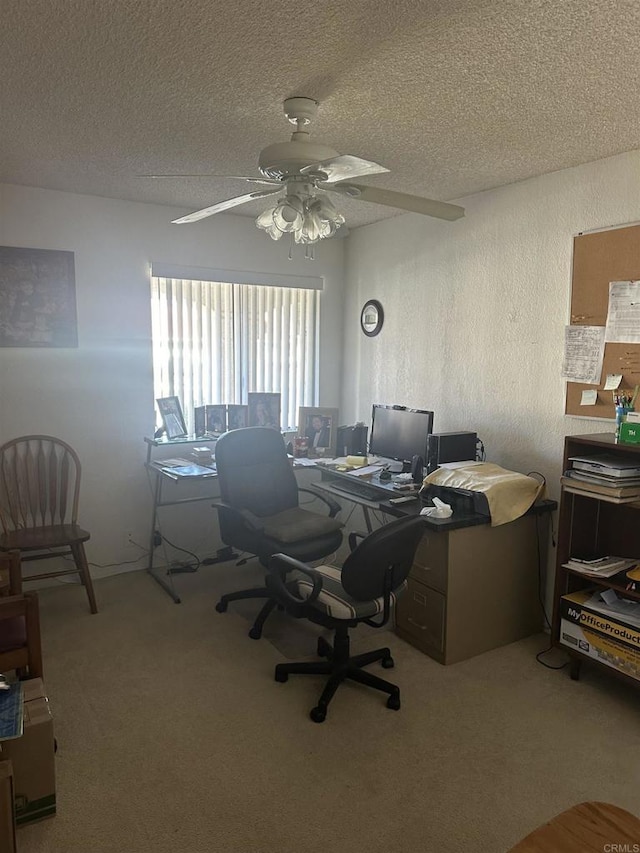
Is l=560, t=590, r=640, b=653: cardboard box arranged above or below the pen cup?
below

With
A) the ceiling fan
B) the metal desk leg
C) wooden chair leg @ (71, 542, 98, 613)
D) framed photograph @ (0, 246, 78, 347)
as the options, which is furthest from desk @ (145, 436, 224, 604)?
the ceiling fan

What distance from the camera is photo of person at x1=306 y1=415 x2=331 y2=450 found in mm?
4234

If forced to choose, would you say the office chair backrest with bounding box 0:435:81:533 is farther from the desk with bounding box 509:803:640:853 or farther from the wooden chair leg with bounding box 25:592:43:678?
the desk with bounding box 509:803:640:853

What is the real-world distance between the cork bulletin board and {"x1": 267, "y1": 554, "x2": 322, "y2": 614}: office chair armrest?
5.24 ft

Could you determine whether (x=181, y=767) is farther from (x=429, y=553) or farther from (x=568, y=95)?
(x=568, y=95)

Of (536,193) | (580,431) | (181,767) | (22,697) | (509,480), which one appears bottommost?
(181,767)

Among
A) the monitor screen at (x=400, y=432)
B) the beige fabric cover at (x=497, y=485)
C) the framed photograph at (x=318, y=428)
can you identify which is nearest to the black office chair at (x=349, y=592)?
the beige fabric cover at (x=497, y=485)

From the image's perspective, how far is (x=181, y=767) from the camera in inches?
84.4

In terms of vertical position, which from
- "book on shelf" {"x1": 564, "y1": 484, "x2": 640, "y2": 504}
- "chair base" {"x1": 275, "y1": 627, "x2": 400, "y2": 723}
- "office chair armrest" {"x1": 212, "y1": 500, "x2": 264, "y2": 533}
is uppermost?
"book on shelf" {"x1": 564, "y1": 484, "x2": 640, "y2": 504}

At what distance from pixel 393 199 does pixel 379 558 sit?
1406 millimetres

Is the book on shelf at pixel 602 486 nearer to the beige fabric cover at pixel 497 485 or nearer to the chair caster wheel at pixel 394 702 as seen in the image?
the beige fabric cover at pixel 497 485

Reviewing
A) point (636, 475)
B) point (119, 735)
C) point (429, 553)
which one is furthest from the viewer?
point (429, 553)

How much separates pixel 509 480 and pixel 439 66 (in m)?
1.83

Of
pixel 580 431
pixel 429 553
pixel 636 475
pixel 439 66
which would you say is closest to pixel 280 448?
pixel 429 553
